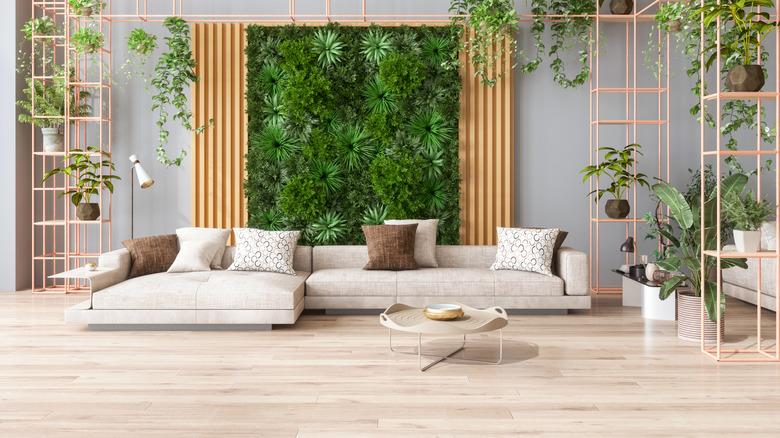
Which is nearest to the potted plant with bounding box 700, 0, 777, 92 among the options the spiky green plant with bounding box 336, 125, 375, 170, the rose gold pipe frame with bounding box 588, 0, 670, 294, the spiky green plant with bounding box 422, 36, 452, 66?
the rose gold pipe frame with bounding box 588, 0, 670, 294

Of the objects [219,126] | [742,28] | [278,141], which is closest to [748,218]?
[742,28]

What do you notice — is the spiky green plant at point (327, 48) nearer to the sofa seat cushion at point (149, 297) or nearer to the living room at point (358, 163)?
the living room at point (358, 163)

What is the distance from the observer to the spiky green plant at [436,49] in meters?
7.40

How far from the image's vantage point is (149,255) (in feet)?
21.0

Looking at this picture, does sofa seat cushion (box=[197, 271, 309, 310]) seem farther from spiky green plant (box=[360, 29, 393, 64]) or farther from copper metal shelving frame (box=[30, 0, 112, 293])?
spiky green plant (box=[360, 29, 393, 64])

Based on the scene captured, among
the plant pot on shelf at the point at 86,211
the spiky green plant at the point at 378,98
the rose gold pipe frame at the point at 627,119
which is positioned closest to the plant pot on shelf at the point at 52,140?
the plant pot on shelf at the point at 86,211

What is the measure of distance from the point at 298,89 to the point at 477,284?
290 centimetres

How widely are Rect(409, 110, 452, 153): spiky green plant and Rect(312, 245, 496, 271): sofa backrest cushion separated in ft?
4.12

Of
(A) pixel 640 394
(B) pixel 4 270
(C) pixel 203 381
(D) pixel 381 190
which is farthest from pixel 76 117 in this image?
(A) pixel 640 394

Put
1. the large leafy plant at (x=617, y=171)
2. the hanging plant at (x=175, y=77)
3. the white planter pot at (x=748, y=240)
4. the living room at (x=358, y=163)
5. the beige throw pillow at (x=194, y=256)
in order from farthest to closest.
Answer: the hanging plant at (x=175, y=77) → the large leafy plant at (x=617, y=171) → the beige throw pillow at (x=194, y=256) → the living room at (x=358, y=163) → the white planter pot at (x=748, y=240)

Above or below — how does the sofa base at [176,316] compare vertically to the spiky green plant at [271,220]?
below

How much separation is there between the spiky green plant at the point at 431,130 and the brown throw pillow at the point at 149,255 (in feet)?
9.37

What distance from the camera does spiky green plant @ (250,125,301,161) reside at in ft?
24.4

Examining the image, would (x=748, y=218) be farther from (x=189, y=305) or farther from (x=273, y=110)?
(x=273, y=110)
